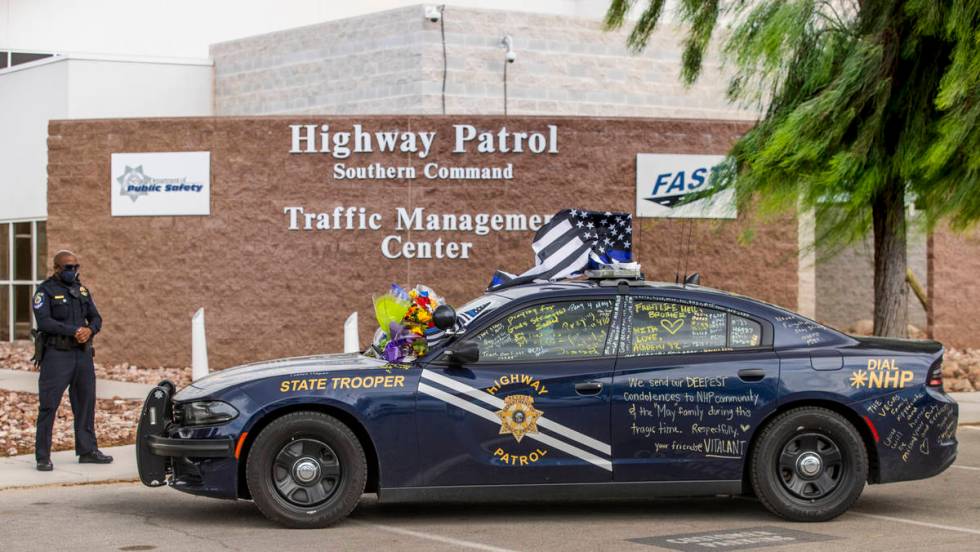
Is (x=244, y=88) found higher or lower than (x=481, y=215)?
higher

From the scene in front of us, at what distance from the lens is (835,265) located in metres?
23.2

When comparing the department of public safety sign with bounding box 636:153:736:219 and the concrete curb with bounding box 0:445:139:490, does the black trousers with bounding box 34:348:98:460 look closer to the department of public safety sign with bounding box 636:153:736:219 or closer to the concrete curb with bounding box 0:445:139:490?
the concrete curb with bounding box 0:445:139:490

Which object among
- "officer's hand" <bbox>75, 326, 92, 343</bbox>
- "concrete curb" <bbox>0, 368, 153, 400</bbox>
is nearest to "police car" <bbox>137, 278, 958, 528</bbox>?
"officer's hand" <bbox>75, 326, 92, 343</bbox>

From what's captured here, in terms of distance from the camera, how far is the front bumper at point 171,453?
8148 millimetres

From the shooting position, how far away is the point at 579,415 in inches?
327

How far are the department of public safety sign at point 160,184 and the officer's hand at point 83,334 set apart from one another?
794cm

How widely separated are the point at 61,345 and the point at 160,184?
831 centimetres

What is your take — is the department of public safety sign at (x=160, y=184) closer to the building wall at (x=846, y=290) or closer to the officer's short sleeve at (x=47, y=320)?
the officer's short sleeve at (x=47, y=320)

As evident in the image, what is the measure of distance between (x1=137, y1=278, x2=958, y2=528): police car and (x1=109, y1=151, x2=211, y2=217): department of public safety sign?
10211 mm

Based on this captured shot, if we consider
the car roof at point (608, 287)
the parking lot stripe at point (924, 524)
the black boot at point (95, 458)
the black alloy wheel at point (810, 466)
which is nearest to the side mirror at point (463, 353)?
the car roof at point (608, 287)

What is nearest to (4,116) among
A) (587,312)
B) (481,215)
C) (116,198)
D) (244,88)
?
(244,88)

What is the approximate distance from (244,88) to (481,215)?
28.3 feet

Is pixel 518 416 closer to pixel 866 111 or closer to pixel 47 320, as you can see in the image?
pixel 47 320

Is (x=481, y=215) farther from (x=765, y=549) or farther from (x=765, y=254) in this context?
(x=765, y=549)
